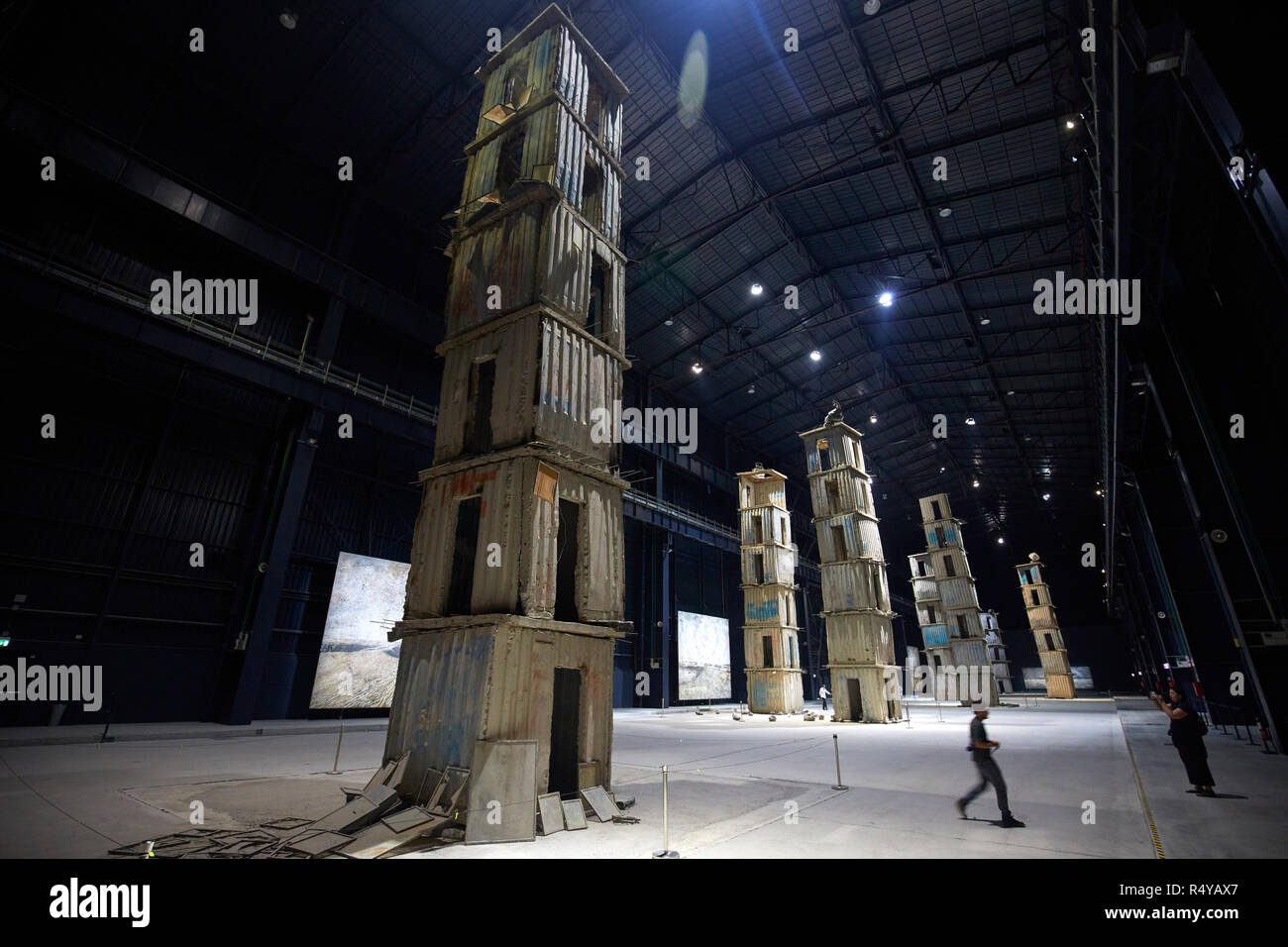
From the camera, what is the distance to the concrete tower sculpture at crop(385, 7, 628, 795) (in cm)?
706

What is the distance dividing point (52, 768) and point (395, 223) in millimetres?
23200

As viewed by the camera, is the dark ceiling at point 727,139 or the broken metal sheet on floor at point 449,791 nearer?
the broken metal sheet on floor at point 449,791

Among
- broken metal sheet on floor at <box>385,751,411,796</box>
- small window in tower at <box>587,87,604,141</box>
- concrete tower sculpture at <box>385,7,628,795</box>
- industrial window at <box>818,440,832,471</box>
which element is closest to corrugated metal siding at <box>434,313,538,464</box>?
concrete tower sculpture at <box>385,7,628,795</box>

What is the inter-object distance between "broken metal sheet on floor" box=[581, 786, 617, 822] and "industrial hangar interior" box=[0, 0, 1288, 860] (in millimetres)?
45

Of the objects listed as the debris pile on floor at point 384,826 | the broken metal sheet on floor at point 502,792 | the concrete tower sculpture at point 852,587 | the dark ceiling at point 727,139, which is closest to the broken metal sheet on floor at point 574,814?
the debris pile on floor at point 384,826

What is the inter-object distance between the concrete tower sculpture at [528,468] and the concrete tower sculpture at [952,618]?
108ft

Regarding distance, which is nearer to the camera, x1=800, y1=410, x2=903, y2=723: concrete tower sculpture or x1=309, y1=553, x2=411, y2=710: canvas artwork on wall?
x1=309, y1=553, x2=411, y2=710: canvas artwork on wall

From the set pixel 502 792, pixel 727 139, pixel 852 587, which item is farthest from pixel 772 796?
pixel 727 139

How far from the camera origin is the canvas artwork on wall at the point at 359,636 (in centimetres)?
2006

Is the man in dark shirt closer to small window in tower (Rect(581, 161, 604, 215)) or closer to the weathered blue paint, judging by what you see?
small window in tower (Rect(581, 161, 604, 215))

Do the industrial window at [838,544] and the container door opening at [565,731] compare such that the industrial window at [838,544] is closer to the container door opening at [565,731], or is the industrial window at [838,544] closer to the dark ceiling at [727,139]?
the dark ceiling at [727,139]

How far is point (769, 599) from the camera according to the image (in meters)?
27.7
